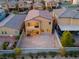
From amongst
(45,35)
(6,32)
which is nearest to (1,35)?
(6,32)

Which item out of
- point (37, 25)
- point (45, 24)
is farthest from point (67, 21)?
point (37, 25)

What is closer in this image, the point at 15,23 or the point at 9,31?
the point at 9,31

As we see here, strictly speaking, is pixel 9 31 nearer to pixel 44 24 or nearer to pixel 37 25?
pixel 37 25

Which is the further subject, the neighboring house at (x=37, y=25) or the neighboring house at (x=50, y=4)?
the neighboring house at (x=50, y=4)

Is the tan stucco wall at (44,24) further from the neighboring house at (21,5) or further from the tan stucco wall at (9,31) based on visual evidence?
the neighboring house at (21,5)

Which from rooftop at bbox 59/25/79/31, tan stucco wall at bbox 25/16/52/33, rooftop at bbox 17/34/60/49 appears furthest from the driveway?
rooftop at bbox 59/25/79/31

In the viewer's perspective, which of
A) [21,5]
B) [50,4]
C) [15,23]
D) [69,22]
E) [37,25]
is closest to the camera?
[37,25]

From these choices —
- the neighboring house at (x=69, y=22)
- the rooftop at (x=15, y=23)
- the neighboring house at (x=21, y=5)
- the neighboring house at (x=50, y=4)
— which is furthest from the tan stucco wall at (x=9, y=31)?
the neighboring house at (x=50, y=4)

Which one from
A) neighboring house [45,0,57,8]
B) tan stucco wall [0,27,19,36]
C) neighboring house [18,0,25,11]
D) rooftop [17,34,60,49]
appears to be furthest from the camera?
neighboring house [45,0,57,8]

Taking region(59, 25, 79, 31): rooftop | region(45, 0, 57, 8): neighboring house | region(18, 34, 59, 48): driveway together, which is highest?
region(45, 0, 57, 8): neighboring house

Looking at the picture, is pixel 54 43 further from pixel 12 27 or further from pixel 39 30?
pixel 12 27

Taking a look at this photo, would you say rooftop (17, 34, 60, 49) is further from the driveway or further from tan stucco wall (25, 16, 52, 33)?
tan stucco wall (25, 16, 52, 33)

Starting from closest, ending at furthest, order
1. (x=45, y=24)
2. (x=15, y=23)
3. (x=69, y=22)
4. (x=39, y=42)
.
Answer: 1. (x=39, y=42)
2. (x=45, y=24)
3. (x=69, y=22)
4. (x=15, y=23)
